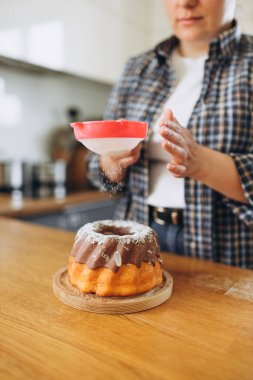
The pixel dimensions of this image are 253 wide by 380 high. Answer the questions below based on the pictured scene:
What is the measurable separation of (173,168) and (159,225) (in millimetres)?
376

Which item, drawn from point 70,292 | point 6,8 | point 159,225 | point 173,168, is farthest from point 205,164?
point 6,8

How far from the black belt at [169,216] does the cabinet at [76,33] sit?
1.34 metres

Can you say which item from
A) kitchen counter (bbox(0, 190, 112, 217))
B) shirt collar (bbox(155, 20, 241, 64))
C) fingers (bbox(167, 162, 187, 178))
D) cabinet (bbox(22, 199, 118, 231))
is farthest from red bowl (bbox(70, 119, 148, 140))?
cabinet (bbox(22, 199, 118, 231))

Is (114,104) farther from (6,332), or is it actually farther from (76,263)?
(6,332)

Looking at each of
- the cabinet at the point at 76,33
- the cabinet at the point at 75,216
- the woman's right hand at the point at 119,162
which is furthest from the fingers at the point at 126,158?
the cabinet at the point at 76,33

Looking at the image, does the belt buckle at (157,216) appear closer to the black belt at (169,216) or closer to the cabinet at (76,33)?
the black belt at (169,216)

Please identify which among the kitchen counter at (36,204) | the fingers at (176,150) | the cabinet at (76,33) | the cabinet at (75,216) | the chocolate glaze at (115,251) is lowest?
the cabinet at (75,216)

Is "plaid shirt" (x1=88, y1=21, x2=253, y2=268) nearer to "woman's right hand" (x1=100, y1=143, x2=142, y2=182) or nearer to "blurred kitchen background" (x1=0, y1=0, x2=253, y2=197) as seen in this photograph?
"woman's right hand" (x1=100, y1=143, x2=142, y2=182)

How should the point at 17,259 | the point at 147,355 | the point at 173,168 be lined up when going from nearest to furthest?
the point at 147,355
the point at 173,168
the point at 17,259

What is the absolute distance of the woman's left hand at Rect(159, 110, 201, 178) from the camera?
750mm

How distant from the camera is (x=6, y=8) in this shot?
1923mm

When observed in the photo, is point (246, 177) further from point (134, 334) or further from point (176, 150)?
point (134, 334)

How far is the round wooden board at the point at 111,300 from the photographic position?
2.19ft

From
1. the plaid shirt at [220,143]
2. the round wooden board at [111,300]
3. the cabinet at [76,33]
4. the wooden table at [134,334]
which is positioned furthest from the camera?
A: the cabinet at [76,33]
